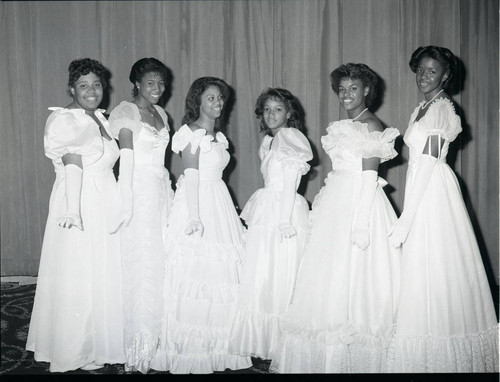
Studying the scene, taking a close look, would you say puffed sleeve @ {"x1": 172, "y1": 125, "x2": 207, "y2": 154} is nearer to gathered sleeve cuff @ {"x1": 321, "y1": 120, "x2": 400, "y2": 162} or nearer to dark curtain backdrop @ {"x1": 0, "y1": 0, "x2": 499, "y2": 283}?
gathered sleeve cuff @ {"x1": 321, "y1": 120, "x2": 400, "y2": 162}

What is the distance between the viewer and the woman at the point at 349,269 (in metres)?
2.48

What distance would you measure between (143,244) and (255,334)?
836mm

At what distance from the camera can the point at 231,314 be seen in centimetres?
279

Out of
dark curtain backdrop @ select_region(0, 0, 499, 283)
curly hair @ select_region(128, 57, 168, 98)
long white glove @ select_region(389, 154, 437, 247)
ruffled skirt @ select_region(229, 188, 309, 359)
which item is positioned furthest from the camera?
dark curtain backdrop @ select_region(0, 0, 499, 283)

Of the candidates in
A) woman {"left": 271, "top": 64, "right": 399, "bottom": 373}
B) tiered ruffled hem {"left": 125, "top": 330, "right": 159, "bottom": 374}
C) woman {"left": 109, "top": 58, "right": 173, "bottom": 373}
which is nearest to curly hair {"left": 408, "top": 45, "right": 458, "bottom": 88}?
woman {"left": 271, "top": 64, "right": 399, "bottom": 373}

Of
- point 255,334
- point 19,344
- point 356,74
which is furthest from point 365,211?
point 19,344

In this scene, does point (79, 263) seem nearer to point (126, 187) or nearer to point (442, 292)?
point (126, 187)

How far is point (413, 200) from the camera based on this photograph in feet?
8.48

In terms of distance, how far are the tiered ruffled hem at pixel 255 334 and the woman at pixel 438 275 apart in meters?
0.68

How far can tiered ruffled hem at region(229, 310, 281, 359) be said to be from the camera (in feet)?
8.97

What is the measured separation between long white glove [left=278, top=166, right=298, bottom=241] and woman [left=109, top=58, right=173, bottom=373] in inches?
28.3

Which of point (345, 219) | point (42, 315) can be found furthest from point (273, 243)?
point (42, 315)

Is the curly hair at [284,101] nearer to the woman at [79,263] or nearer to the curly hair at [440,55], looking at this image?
the curly hair at [440,55]

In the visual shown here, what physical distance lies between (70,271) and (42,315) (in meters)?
0.34
